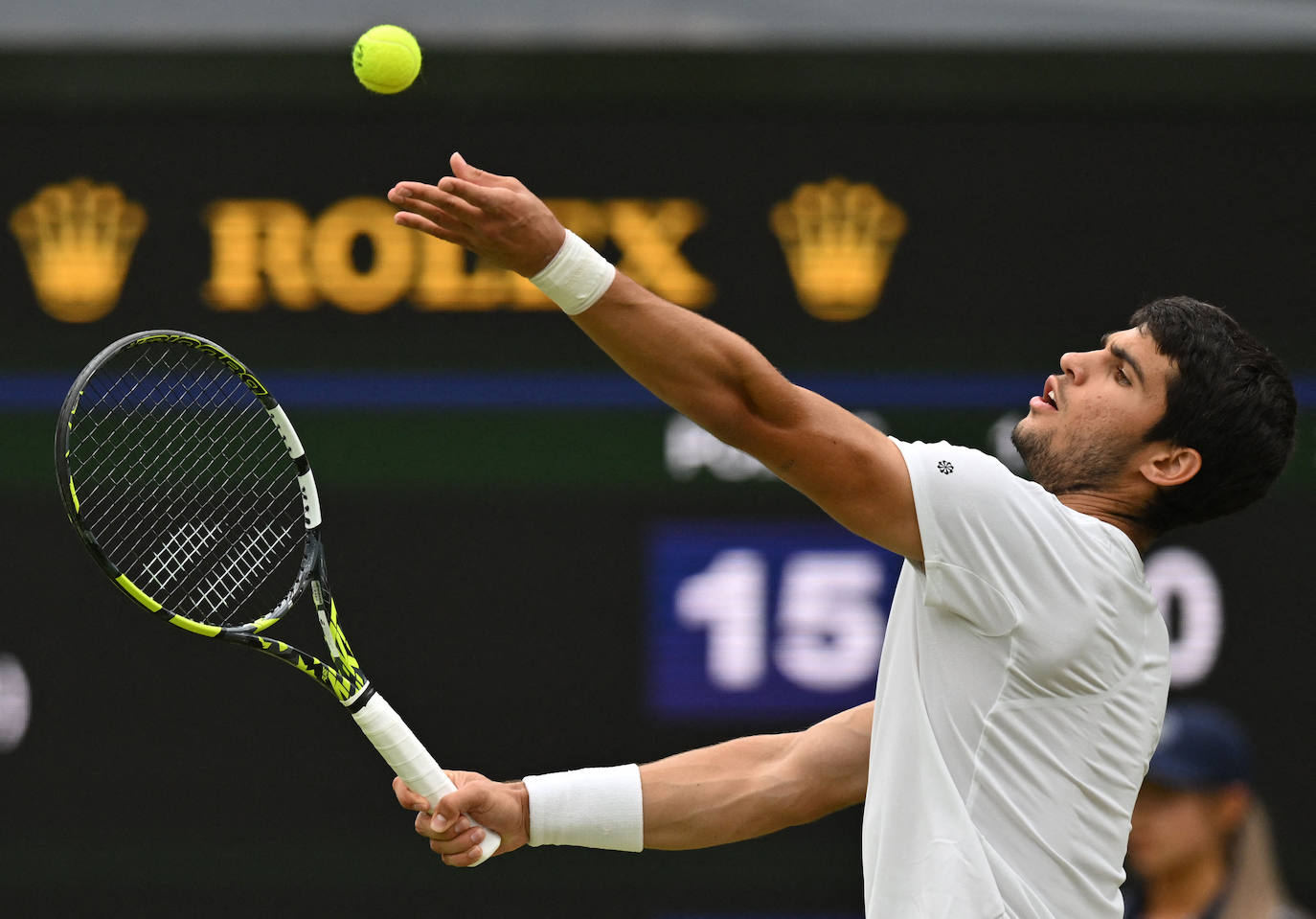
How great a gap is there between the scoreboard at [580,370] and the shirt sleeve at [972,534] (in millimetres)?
2455

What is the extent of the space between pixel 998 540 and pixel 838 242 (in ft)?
8.83

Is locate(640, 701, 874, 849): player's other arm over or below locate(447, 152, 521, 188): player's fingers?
below

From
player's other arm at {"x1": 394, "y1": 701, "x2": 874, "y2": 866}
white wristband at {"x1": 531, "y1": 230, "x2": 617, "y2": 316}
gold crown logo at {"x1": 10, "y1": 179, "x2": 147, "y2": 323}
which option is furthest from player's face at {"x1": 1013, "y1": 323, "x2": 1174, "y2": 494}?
gold crown logo at {"x1": 10, "y1": 179, "x2": 147, "y2": 323}

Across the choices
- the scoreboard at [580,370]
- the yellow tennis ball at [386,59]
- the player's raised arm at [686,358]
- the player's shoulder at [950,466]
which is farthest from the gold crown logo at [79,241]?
the player's shoulder at [950,466]

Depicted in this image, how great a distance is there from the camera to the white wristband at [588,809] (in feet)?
9.64

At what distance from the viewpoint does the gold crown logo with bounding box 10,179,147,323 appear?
5.14 metres

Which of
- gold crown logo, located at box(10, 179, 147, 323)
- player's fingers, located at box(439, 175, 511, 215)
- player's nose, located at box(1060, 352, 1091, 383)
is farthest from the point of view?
gold crown logo, located at box(10, 179, 147, 323)

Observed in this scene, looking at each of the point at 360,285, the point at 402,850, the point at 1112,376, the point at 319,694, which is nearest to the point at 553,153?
the point at 360,285

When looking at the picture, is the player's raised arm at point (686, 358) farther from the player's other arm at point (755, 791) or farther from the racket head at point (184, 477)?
the racket head at point (184, 477)

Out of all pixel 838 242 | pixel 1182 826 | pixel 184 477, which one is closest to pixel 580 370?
pixel 838 242

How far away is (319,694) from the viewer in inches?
197

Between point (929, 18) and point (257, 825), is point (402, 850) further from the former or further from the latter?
point (929, 18)

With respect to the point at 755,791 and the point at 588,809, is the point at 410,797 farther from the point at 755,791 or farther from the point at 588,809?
the point at 755,791

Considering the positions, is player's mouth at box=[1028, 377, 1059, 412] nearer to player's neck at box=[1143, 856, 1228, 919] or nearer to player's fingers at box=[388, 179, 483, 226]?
player's fingers at box=[388, 179, 483, 226]
